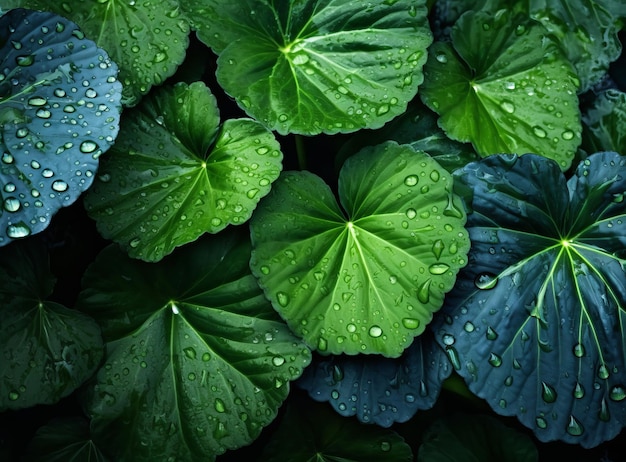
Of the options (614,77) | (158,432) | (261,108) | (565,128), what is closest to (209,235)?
(261,108)

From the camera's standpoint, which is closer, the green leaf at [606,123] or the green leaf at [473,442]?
the green leaf at [473,442]

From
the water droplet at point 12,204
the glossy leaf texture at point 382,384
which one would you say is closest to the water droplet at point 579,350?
the glossy leaf texture at point 382,384

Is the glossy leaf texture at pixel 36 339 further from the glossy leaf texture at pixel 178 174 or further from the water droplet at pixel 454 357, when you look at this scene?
the water droplet at pixel 454 357

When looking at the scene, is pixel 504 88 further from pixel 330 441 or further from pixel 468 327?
pixel 330 441

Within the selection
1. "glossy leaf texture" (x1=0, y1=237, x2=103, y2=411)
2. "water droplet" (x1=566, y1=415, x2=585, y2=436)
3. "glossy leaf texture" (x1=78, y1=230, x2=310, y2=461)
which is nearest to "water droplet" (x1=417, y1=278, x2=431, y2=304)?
"glossy leaf texture" (x1=78, y1=230, x2=310, y2=461)

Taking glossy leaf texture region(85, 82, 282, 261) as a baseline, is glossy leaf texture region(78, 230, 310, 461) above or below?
below

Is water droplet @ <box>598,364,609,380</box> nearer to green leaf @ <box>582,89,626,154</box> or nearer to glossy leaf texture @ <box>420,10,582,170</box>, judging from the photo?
glossy leaf texture @ <box>420,10,582,170</box>
